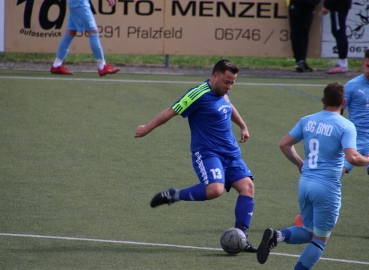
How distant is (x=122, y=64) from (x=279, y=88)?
4.34 metres

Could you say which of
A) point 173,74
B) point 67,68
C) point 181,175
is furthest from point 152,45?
point 181,175

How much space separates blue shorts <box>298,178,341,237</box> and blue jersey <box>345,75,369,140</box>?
2.46m

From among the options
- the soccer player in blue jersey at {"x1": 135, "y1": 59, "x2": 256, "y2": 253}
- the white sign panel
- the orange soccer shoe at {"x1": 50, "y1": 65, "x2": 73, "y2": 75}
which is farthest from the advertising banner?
the soccer player in blue jersey at {"x1": 135, "y1": 59, "x2": 256, "y2": 253}

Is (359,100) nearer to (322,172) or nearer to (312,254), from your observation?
(322,172)

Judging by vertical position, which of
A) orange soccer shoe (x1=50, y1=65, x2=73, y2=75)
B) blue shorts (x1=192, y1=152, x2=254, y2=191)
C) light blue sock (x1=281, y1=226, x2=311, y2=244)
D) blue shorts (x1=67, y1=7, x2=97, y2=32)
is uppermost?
blue shorts (x1=67, y1=7, x2=97, y2=32)

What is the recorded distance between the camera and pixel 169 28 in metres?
16.9

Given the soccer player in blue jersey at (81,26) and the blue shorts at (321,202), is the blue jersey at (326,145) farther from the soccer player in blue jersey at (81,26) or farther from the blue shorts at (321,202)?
the soccer player in blue jersey at (81,26)

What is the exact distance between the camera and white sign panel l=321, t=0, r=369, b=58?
16.9 metres

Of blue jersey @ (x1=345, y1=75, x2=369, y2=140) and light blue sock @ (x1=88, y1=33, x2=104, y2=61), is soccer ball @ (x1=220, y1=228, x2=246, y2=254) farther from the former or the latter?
light blue sock @ (x1=88, y1=33, x2=104, y2=61)

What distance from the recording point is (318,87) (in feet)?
52.5

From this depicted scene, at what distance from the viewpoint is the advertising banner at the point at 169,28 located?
16500mm

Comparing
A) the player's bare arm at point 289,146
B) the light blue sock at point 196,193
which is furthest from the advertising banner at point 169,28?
the player's bare arm at point 289,146

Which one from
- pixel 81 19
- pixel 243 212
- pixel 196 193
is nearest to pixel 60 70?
pixel 81 19

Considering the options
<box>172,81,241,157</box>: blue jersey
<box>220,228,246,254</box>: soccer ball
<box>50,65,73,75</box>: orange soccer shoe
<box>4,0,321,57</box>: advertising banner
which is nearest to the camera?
<box>220,228,246,254</box>: soccer ball
